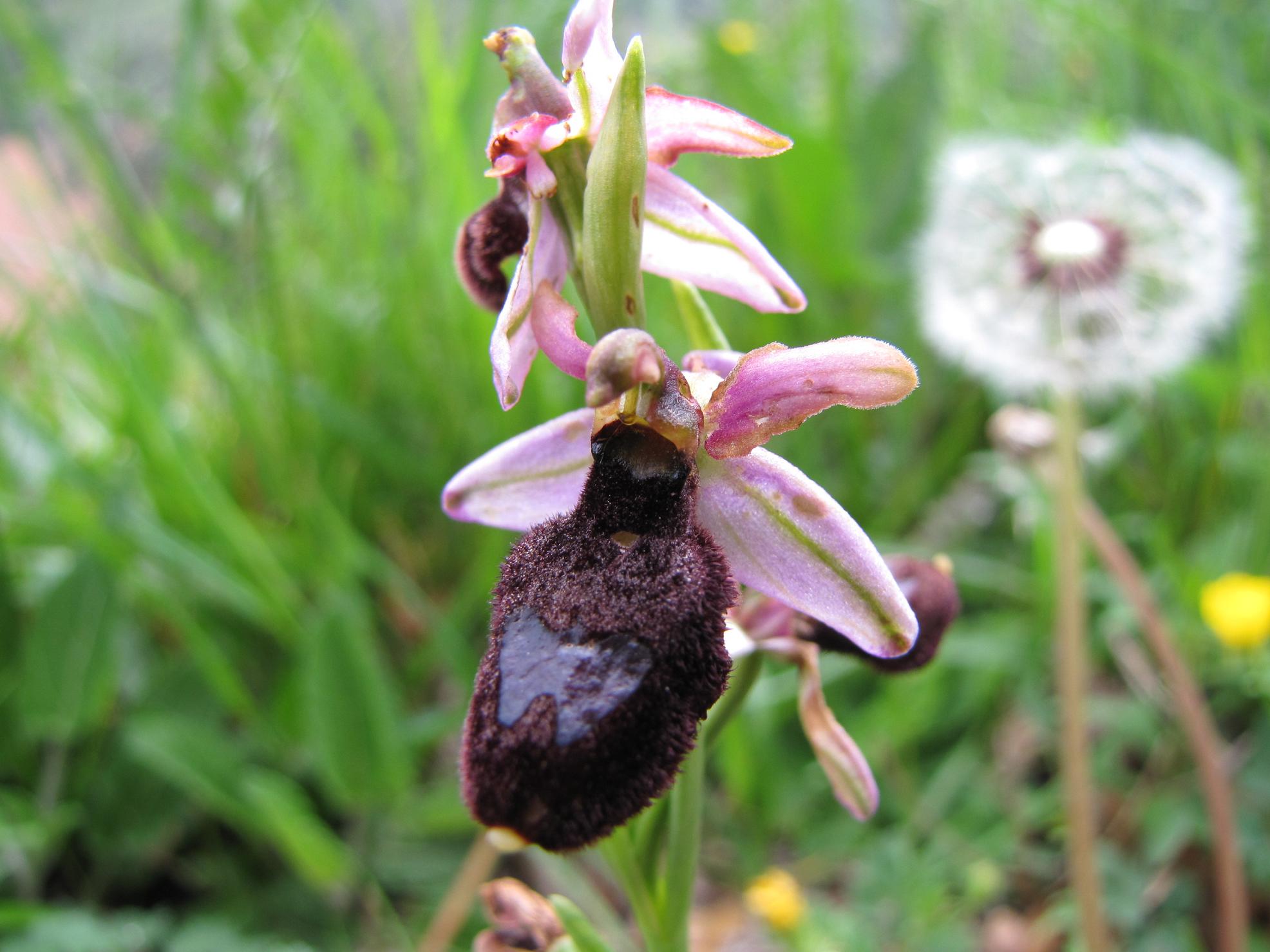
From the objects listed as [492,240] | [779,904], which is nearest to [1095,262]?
[779,904]

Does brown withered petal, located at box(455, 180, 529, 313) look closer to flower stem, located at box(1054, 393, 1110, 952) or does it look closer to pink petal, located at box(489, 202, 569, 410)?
pink petal, located at box(489, 202, 569, 410)

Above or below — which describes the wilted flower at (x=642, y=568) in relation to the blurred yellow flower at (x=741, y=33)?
below

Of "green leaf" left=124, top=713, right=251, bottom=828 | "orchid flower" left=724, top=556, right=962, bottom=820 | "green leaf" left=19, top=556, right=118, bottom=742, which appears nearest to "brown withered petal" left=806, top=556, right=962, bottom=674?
"orchid flower" left=724, top=556, right=962, bottom=820

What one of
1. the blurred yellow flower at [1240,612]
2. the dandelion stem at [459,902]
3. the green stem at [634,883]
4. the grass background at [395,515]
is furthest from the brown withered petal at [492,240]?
the blurred yellow flower at [1240,612]

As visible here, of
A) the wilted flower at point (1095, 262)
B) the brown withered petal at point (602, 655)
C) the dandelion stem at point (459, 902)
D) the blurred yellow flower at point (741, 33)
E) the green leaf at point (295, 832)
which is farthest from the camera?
the blurred yellow flower at point (741, 33)

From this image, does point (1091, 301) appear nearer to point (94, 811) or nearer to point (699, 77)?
point (699, 77)

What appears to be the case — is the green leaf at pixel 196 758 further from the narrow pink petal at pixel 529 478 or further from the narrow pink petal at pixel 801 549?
the narrow pink petal at pixel 801 549

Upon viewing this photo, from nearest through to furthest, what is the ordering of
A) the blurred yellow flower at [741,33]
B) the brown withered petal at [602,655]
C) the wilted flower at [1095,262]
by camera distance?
1. the brown withered petal at [602,655]
2. the wilted flower at [1095,262]
3. the blurred yellow flower at [741,33]
